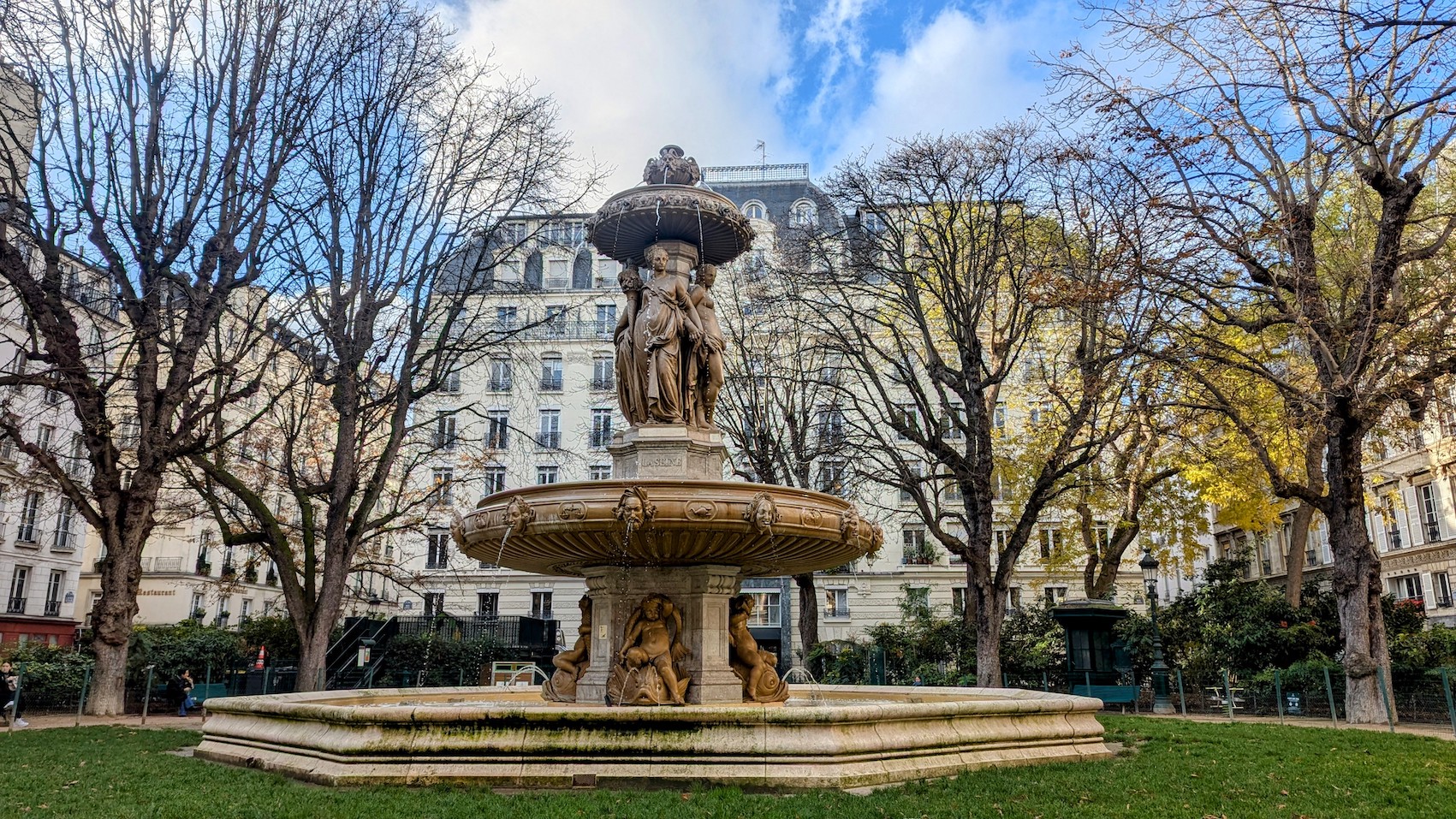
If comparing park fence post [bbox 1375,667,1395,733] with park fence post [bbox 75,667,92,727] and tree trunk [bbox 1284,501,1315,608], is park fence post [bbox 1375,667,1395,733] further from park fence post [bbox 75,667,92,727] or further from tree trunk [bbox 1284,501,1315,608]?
park fence post [bbox 75,667,92,727]

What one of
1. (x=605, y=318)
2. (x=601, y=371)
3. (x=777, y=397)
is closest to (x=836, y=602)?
(x=601, y=371)

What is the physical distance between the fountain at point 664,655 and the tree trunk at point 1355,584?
7857 mm

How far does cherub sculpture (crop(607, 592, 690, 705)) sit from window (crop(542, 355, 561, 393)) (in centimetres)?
3134

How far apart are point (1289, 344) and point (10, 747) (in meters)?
27.9

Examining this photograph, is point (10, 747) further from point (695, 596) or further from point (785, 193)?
point (785, 193)

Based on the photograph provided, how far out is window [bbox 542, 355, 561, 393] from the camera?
40.0 metres

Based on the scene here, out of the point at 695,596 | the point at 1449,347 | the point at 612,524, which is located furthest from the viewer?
the point at 1449,347

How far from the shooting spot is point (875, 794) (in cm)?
630

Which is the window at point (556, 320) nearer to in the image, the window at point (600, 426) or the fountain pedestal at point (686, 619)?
the window at point (600, 426)

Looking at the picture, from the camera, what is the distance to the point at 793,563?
973 cm

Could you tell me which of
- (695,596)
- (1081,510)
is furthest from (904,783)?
(1081,510)

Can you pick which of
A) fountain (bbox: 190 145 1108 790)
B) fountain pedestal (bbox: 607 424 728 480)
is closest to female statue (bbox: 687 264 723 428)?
fountain (bbox: 190 145 1108 790)

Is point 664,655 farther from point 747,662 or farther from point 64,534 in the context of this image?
point 64,534

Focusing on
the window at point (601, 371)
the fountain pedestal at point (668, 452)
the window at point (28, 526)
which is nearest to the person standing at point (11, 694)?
the fountain pedestal at point (668, 452)
